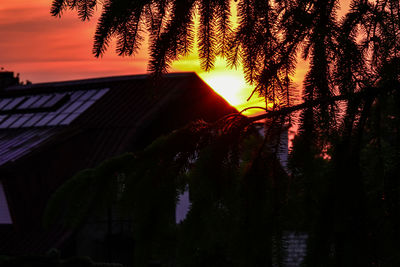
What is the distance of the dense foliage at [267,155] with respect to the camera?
304cm

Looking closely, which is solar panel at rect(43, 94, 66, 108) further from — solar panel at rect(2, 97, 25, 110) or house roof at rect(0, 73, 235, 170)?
solar panel at rect(2, 97, 25, 110)

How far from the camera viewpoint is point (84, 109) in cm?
2114

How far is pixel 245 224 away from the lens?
309cm

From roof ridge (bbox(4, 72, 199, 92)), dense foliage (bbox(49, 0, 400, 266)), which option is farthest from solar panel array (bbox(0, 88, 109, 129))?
dense foliage (bbox(49, 0, 400, 266))

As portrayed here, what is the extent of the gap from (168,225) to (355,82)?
1.53 meters

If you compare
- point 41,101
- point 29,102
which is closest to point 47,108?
point 41,101

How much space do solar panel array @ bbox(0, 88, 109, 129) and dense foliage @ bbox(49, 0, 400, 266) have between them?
17.1 m

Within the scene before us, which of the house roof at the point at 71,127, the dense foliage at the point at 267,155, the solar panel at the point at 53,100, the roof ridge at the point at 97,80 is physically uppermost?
the roof ridge at the point at 97,80

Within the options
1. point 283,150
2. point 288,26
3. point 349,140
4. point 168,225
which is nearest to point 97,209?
point 168,225

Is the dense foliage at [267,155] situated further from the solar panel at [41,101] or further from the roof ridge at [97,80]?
the solar panel at [41,101]

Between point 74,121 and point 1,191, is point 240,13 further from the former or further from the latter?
point 74,121

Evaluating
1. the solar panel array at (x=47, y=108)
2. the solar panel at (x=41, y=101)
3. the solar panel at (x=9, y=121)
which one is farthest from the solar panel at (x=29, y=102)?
the solar panel at (x=9, y=121)

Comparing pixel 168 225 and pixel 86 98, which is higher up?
pixel 86 98

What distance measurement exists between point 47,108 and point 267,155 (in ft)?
66.5
